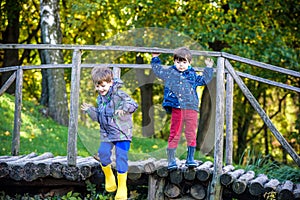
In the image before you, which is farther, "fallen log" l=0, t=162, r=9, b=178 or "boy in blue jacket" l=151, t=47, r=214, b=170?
"fallen log" l=0, t=162, r=9, b=178

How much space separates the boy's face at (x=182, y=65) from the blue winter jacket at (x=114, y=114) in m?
0.68

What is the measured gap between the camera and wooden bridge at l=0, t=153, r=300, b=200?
597cm

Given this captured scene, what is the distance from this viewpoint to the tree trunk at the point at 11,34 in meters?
14.2

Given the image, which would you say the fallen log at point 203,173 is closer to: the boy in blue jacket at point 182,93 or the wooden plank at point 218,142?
the wooden plank at point 218,142

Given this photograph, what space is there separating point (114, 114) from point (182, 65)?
93 centimetres

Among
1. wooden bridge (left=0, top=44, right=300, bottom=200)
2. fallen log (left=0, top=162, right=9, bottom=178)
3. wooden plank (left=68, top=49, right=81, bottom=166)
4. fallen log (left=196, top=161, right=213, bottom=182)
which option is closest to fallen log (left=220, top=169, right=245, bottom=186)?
wooden bridge (left=0, top=44, right=300, bottom=200)

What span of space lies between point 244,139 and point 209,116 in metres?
5.17

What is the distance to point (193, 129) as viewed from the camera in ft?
19.1

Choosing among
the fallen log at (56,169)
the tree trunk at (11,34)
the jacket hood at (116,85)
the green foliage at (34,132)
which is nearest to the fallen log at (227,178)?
the jacket hood at (116,85)

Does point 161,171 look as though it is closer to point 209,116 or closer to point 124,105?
point 124,105

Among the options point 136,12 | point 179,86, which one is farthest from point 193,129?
point 136,12

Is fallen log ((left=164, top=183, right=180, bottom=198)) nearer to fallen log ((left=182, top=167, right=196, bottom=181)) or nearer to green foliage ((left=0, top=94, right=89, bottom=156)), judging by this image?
fallen log ((left=182, top=167, right=196, bottom=181))

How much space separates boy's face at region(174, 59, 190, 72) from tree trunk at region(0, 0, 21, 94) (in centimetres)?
944

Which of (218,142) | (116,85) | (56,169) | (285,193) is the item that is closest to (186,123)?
(218,142)
